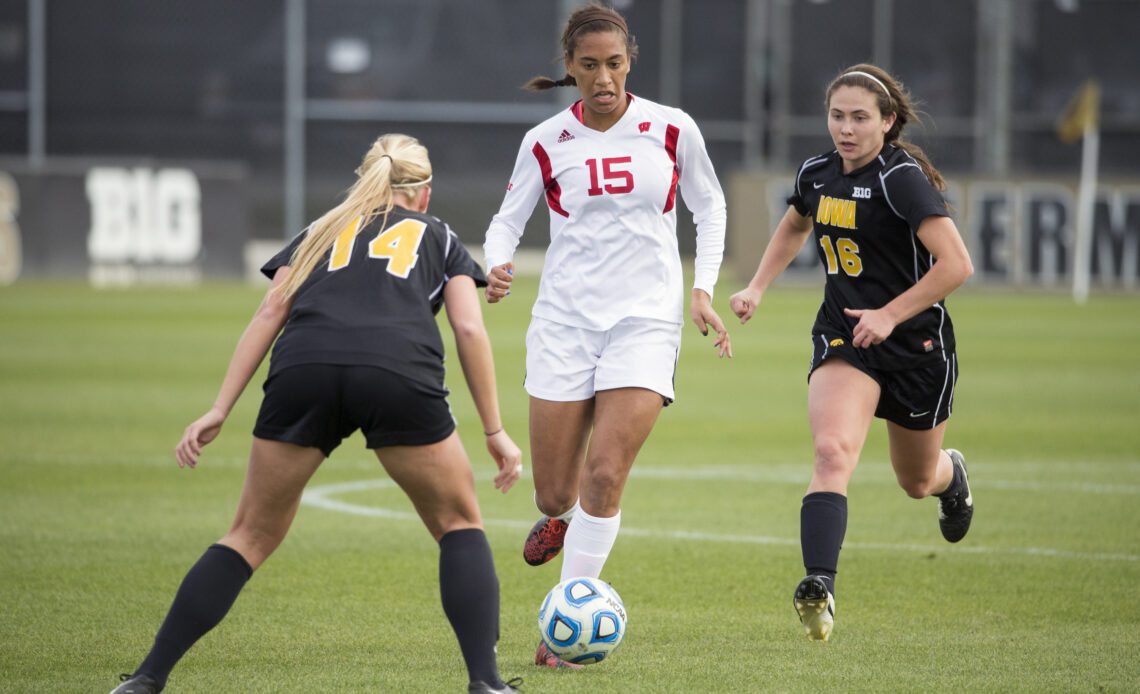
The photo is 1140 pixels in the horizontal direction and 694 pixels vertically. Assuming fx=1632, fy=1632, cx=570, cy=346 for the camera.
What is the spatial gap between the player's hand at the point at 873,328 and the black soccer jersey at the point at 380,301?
159 centimetres

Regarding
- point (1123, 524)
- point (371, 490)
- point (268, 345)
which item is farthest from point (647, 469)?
point (268, 345)

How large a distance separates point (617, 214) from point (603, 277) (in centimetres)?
25

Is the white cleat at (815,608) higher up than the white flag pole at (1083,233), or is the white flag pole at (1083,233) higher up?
the white cleat at (815,608)

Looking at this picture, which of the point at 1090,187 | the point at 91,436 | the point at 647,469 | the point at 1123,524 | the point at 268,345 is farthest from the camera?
the point at 1090,187

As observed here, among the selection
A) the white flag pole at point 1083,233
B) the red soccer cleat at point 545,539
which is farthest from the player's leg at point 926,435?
the white flag pole at point 1083,233

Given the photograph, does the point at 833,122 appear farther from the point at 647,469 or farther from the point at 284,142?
the point at 284,142

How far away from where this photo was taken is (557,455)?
6250mm

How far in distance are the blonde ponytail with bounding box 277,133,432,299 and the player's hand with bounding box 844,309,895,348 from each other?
172 cm

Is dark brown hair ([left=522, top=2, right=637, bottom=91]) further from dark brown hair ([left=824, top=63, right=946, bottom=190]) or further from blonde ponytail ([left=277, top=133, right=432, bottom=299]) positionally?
blonde ponytail ([left=277, top=133, right=432, bottom=299])

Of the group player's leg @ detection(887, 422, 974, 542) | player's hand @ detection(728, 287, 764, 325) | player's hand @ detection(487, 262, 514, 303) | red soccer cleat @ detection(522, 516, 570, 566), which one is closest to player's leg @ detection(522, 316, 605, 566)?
red soccer cleat @ detection(522, 516, 570, 566)

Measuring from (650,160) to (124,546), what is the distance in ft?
11.5

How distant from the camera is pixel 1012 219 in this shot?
1161 inches

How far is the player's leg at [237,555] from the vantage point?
4.86 metres

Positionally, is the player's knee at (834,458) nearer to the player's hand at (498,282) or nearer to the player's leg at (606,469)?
the player's leg at (606,469)
